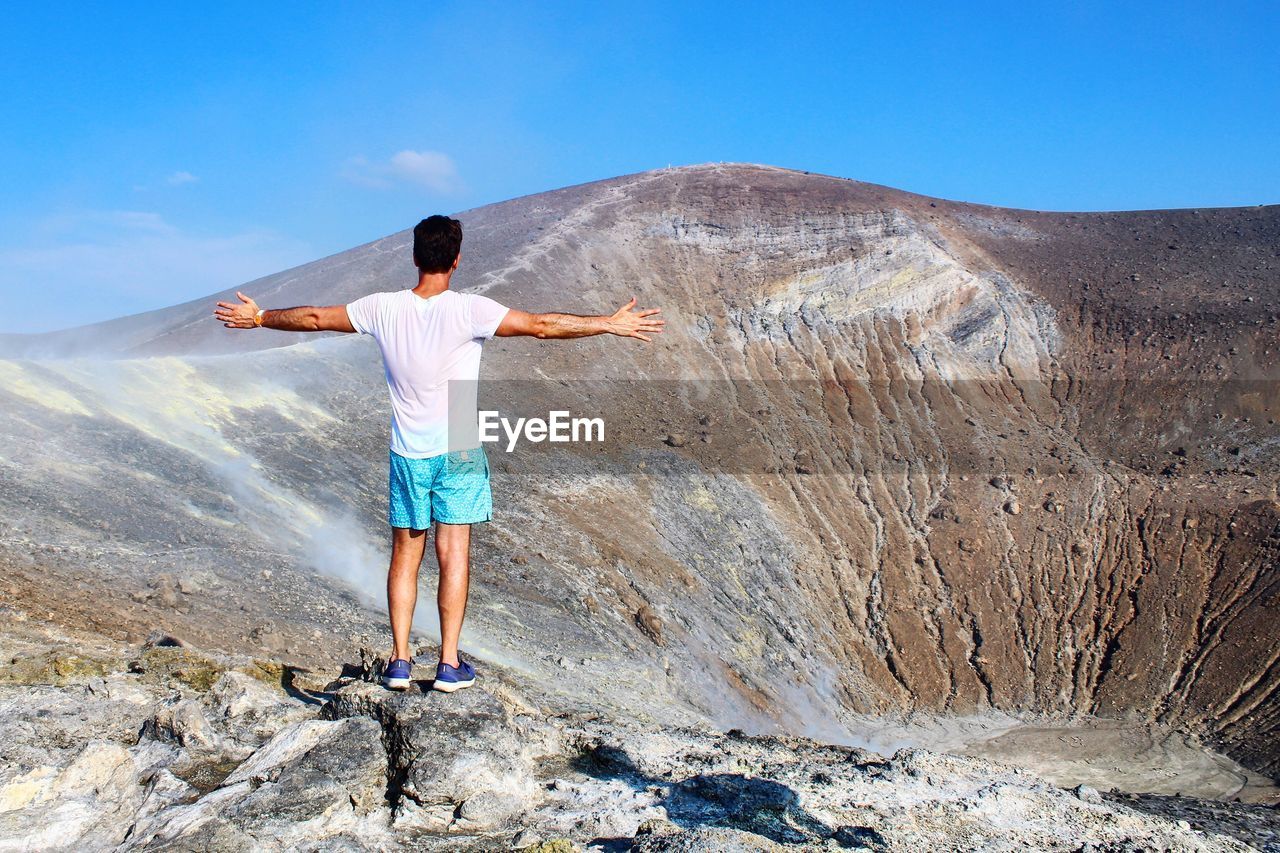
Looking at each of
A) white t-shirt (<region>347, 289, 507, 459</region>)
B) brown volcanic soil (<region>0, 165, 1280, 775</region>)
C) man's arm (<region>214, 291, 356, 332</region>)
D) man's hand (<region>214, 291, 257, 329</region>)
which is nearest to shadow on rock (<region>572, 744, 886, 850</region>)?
white t-shirt (<region>347, 289, 507, 459</region>)

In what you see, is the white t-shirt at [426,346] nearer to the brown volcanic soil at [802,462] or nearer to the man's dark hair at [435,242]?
the man's dark hair at [435,242]

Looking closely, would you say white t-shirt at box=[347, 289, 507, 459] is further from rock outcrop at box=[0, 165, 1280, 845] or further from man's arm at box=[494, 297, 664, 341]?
rock outcrop at box=[0, 165, 1280, 845]

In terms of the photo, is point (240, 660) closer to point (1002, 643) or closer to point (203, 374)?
point (203, 374)

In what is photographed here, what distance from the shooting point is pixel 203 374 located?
18.4 meters

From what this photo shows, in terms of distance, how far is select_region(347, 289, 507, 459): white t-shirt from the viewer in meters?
4.54

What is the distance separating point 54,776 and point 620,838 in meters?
2.26

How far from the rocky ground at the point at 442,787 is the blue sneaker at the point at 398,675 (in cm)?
10

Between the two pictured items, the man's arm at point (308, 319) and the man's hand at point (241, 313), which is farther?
the man's hand at point (241, 313)

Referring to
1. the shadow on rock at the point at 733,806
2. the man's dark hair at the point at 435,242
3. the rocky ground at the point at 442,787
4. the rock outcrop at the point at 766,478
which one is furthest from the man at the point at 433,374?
Answer: the shadow on rock at the point at 733,806

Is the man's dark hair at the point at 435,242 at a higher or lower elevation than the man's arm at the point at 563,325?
higher

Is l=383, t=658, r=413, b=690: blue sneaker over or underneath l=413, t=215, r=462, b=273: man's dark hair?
underneath

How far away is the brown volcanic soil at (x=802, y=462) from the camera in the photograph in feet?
45.5

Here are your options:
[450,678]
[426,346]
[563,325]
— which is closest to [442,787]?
[450,678]

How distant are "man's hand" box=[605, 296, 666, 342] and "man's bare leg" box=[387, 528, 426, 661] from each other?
1339mm
